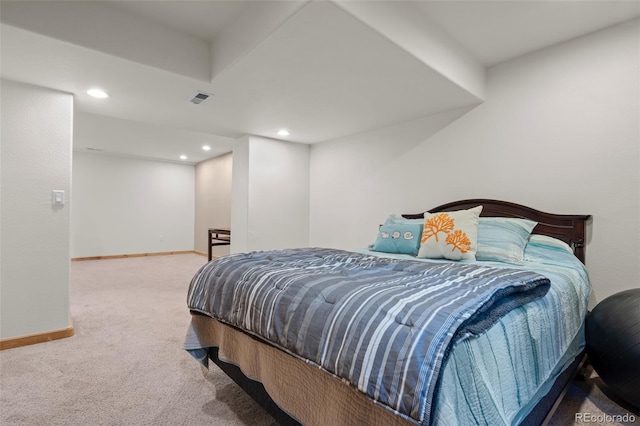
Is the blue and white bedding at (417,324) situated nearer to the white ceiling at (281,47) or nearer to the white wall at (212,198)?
the white ceiling at (281,47)

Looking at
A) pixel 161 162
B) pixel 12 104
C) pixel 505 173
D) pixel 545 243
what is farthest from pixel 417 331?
pixel 161 162

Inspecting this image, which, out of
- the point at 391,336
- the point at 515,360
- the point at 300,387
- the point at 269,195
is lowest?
the point at 300,387

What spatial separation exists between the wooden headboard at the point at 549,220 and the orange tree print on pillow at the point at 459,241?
644 millimetres

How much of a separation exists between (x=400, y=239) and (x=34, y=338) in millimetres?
3066

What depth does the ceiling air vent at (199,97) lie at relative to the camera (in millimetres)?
2762

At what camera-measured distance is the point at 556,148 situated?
240cm

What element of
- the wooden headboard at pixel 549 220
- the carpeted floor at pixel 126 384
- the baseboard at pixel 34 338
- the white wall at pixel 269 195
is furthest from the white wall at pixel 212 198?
the wooden headboard at pixel 549 220

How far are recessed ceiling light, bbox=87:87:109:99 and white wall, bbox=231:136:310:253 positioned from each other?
168 centimetres

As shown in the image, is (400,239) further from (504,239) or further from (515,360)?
(515,360)

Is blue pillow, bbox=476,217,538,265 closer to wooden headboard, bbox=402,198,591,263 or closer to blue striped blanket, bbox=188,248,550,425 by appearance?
wooden headboard, bbox=402,198,591,263

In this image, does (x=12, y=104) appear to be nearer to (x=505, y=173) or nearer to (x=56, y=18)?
(x=56, y=18)

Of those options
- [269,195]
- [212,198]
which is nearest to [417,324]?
[269,195]

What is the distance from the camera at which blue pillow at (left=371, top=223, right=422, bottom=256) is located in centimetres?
256

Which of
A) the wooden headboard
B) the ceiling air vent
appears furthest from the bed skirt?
the wooden headboard
